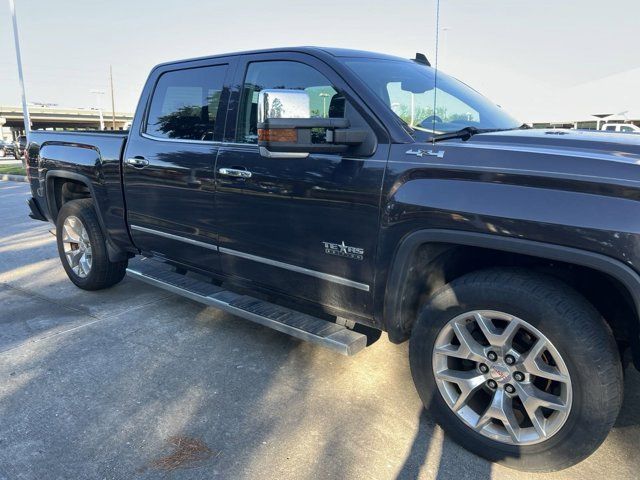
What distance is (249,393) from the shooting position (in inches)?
122

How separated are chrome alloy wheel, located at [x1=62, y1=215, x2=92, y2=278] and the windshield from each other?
3.14 metres

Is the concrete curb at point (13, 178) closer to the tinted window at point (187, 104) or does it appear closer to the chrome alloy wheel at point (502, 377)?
the tinted window at point (187, 104)

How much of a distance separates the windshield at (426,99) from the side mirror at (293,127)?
1.22 ft

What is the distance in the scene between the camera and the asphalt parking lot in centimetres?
246

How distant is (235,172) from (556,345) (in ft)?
6.84

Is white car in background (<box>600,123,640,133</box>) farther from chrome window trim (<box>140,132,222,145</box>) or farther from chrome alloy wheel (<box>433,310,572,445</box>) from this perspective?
chrome window trim (<box>140,132,222,145</box>)

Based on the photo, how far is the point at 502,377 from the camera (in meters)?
2.42

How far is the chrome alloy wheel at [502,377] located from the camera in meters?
2.29

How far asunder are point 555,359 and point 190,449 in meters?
1.80

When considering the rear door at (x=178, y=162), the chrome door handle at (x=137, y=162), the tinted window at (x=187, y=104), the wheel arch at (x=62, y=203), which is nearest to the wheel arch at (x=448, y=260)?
the rear door at (x=178, y=162)

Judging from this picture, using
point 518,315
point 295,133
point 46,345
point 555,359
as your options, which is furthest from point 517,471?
point 46,345

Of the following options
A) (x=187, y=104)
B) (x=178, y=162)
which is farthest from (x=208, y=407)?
(x=187, y=104)

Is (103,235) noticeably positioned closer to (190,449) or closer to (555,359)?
(190,449)

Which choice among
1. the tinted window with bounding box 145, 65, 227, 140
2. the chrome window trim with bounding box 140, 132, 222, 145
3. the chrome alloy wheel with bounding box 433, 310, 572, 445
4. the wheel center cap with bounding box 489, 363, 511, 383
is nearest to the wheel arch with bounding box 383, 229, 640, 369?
the chrome alloy wheel with bounding box 433, 310, 572, 445
